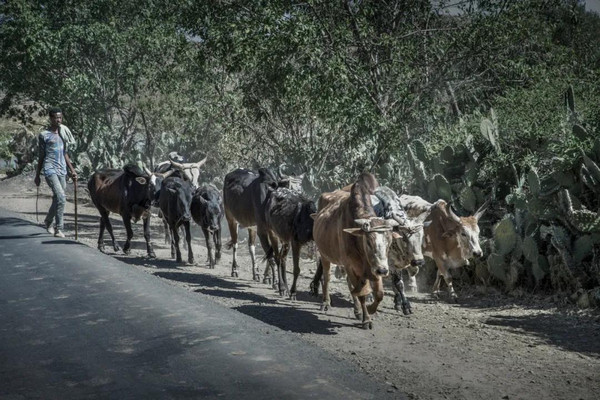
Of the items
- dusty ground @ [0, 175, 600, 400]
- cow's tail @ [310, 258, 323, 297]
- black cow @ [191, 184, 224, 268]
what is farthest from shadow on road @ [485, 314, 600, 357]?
black cow @ [191, 184, 224, 268]

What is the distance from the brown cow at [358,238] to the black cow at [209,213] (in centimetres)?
482

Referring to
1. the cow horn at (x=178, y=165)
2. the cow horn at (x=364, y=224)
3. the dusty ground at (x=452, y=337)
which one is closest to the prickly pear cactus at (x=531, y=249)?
the dusty ground at (x=452, y=337)

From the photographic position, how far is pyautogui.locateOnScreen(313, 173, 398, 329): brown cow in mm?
8039

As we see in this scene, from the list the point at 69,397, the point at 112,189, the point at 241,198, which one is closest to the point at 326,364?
the point at 69,397

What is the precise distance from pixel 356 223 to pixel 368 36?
9.65m

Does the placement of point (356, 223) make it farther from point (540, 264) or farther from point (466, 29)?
point (466, 29)

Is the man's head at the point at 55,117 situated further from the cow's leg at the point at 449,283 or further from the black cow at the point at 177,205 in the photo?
the cow's leg at the point at 449,283

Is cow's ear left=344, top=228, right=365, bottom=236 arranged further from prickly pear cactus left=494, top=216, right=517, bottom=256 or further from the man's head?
the man's head

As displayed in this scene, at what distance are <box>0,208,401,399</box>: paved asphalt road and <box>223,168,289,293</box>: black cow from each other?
488 cm

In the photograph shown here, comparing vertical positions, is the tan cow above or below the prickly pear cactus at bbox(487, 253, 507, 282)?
above

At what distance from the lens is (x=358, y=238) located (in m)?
8.55

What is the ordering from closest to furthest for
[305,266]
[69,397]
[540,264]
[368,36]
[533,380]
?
[69,397], [533,380], [540,264], [305,266], [368,36]

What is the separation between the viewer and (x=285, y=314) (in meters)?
9.61

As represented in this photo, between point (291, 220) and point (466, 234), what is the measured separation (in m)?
2.67
